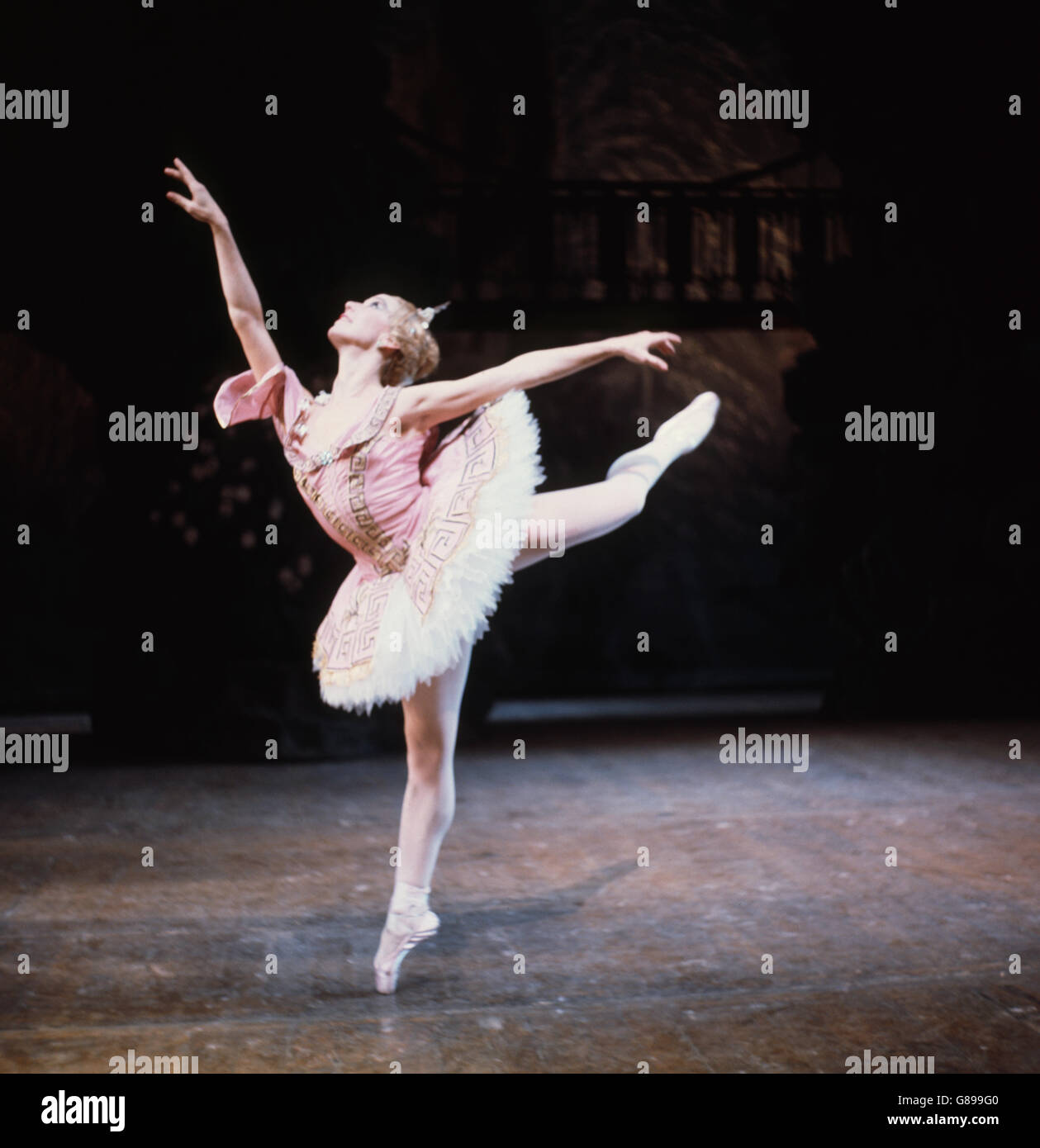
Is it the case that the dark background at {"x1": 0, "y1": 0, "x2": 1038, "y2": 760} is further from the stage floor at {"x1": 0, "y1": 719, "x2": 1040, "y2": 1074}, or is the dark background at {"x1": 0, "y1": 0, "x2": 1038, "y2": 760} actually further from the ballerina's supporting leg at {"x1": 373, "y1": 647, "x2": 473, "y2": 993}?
the ballerina's supporting leg at {"x1": 373, "y1": 647, "x2": 473, "y2": 993}

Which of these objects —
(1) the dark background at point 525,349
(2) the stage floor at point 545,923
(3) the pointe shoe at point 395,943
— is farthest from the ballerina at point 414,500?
(1) the dark background at point 525,349

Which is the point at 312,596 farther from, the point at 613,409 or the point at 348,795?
the point at 613,409

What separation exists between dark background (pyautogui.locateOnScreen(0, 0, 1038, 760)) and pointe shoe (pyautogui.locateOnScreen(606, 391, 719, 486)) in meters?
3.70

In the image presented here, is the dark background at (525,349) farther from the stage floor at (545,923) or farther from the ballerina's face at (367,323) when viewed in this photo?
the ballerina's face at (367,323)

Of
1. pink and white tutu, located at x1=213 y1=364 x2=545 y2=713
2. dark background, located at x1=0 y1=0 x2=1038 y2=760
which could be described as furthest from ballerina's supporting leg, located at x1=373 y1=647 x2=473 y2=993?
dark background, located at x1=0 y1=0 x2=1038 y2=760

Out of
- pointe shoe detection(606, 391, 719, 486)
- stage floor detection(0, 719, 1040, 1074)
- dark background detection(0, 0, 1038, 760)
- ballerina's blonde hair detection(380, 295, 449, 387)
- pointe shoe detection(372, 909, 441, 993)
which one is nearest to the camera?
stage floor detection(0, 719, 1040, 1074)

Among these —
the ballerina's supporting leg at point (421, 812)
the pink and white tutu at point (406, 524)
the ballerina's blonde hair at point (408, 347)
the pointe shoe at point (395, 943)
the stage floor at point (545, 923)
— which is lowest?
the stage floor at point (545, 923)

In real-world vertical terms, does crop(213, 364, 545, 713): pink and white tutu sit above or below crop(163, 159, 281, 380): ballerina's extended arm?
below

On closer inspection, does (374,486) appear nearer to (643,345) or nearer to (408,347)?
(408,347)

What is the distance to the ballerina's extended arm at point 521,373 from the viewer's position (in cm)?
261

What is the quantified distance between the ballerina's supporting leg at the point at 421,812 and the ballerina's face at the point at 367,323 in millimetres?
775

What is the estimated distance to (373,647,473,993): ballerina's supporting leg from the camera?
108 inches

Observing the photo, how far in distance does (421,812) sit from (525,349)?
8792mm

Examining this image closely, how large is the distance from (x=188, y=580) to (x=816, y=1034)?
505 cm
